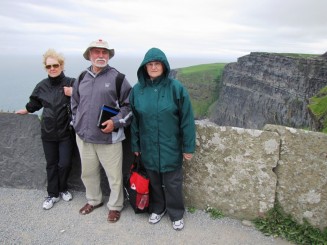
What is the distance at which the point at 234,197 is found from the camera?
5277 mm

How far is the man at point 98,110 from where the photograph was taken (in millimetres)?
4855

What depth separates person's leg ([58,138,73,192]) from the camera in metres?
5.50

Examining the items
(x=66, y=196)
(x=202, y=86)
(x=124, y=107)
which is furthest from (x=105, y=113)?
(x=202, y=86)

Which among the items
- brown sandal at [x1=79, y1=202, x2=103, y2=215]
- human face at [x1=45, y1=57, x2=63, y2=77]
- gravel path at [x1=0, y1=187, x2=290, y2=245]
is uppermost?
human face at [x1=45, y1=57, x2=63, y2=77]

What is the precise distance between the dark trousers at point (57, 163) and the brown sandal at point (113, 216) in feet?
3.68

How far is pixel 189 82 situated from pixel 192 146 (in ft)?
410

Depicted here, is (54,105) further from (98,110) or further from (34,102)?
(98,110)

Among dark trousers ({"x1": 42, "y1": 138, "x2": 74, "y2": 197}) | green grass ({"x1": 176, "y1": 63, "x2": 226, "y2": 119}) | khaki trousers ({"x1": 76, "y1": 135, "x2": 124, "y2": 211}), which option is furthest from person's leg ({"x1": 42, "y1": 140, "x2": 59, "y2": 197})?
green grass ({"x1": 176, "y1": 63, "x2": 226, "y2": 119})

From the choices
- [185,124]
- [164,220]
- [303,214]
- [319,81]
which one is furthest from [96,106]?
[319,81]

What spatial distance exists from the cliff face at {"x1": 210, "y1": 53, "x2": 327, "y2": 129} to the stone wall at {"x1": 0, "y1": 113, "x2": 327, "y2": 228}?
52.3 metres

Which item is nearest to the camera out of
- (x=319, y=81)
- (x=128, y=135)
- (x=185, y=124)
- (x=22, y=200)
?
(x=185, y=124)

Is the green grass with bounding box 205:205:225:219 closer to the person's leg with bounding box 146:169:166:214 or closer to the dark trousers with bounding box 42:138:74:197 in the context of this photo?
the person's leg with bounding box 146:169:166:214

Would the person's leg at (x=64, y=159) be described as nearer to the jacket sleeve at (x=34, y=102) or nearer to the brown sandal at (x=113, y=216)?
the jacket sleeve at (x=34, y=102)

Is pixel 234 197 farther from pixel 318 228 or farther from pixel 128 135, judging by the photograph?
pixel 128 135
